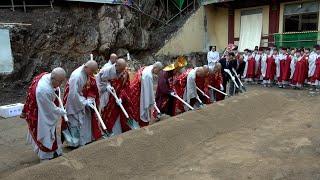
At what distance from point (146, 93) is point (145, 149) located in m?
1.68

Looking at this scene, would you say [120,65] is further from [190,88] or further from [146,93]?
[190,88]

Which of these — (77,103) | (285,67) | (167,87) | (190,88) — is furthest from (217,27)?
(77,103)

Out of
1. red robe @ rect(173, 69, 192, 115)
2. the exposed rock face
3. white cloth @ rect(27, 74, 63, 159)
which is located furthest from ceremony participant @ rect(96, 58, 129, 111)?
the exposed rock face

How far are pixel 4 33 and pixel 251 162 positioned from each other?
871 cm

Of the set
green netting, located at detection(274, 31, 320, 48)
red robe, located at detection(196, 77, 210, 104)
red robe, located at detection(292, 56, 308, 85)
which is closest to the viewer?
red robe, located at detection(196, 77, 210, 104)

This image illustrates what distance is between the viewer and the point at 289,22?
1741 centimetres

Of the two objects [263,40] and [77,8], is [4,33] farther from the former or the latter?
[263,40]

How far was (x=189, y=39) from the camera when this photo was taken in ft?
62.3

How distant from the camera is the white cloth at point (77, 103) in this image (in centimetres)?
532

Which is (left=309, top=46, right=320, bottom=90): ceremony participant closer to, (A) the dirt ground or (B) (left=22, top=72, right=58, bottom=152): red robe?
(A) the dirt ground

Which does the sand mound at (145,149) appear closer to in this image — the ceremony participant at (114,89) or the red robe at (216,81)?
the ceremony participant at (114,89)

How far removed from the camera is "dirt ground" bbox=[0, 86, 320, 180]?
4.32 m

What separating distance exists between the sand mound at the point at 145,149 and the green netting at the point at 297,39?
34.3 ft

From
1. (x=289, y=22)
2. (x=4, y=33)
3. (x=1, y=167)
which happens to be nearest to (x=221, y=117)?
(x=1, y=167)
